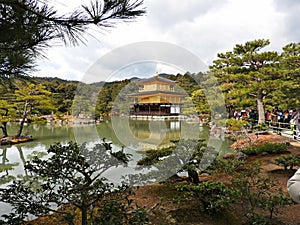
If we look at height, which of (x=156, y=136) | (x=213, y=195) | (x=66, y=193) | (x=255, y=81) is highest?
(x=255, y=81)

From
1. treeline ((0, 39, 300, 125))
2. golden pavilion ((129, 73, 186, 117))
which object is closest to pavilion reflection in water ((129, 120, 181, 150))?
treeline ((0, 39, 300, 125))

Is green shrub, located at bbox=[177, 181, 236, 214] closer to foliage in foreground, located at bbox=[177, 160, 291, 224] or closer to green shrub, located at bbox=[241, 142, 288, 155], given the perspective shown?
foliage in foreground, located at bbox=[177, 160, 291, 224]

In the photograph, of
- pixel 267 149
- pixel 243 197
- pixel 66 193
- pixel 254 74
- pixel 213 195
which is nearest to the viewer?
pixel 66 193

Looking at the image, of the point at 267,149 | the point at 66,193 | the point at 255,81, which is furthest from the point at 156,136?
the point at 66,193

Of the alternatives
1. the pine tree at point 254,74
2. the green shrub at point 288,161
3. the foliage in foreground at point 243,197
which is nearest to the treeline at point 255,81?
the pine tree at point 254,74

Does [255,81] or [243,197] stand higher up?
[255,81]

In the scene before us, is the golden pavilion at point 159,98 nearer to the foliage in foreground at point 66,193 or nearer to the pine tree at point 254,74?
the pine tree at point 254,74

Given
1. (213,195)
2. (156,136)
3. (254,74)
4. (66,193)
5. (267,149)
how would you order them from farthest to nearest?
1. (156,136)
2. (254,74)
3. (267,149)
4. (213,195)
5. (66,193)

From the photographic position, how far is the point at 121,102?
739 inches

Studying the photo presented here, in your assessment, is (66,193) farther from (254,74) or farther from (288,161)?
(254,74)

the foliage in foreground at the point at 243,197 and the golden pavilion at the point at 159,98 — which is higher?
the golden pavilion at the point at 159,98

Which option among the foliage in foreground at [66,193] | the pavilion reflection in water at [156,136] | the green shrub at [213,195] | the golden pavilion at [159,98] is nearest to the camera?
the foliage in foreground at [66,193]

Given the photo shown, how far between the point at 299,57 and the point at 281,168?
15.7ft

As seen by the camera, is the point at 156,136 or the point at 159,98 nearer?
the point at 156,136
